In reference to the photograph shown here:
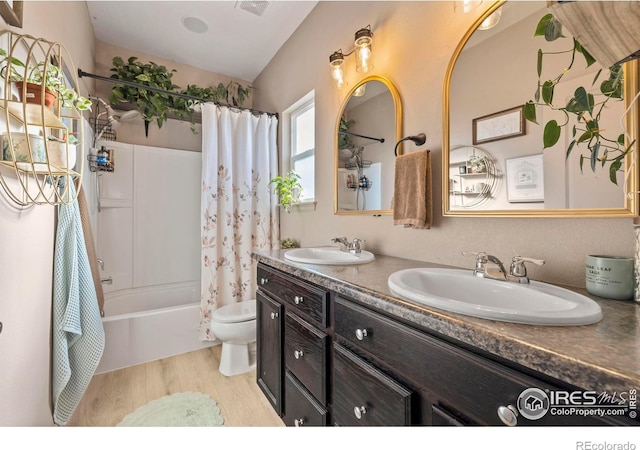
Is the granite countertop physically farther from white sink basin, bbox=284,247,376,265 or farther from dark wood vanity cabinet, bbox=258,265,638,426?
white sink basin, bbox=284,247,376,265

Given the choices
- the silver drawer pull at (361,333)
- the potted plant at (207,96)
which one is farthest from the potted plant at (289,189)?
the silver drawer pull at (361,333)

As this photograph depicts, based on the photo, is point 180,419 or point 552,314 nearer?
point 552,314

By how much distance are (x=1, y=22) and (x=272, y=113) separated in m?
1.96

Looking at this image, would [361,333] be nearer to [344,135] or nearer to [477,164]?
[477,164]

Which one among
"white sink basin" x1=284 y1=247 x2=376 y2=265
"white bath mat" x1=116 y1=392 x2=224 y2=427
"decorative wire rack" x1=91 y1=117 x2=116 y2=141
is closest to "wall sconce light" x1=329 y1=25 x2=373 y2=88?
"white sink basin" x1=284 y1=247 x2=376 y2=265

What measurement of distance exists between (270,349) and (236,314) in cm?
62

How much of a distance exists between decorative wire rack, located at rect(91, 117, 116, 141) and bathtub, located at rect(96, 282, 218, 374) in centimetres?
143

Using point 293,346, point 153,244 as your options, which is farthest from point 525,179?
point 153,244

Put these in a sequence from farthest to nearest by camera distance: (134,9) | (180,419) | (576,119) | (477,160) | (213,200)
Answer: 1. (213,200)
2. (134,9)
3. (180,419)
4. (477,160)
5. (576,119)

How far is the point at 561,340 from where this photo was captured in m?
0.48

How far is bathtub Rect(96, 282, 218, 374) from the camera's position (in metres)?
1.95

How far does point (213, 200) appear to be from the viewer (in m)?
2.28
